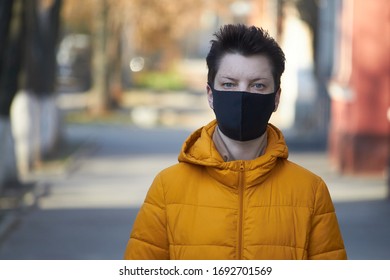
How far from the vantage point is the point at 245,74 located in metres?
3.88

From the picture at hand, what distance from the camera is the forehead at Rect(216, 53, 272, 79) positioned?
388 cm

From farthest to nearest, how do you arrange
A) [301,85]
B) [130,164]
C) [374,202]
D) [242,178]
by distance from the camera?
[301,85], [130,164], [374,202], [242,178]

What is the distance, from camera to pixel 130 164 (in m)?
21.6

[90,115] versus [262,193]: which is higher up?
[262,193]

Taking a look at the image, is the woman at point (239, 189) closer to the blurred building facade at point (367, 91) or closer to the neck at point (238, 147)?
the neck at point (238, 147)

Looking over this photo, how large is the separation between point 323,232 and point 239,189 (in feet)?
1.07

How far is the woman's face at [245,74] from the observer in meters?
3.88

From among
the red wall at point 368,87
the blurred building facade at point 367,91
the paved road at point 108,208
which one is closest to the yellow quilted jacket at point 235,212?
the paved road at point 108,208

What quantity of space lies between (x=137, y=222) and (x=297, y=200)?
0.51m

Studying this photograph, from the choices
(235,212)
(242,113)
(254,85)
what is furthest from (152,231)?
(254,85)

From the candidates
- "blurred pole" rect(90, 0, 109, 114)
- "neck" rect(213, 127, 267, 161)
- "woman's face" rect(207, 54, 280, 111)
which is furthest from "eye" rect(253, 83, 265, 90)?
"blurred pole" rect(90, 0, 109, 114)

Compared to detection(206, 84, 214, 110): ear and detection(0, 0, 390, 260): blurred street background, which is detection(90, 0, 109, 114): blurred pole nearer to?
detection(0, 0, 390, 260): blurred street background

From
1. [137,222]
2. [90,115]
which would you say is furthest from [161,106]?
[137,222]

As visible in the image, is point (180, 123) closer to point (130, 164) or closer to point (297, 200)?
point (130, 164)
